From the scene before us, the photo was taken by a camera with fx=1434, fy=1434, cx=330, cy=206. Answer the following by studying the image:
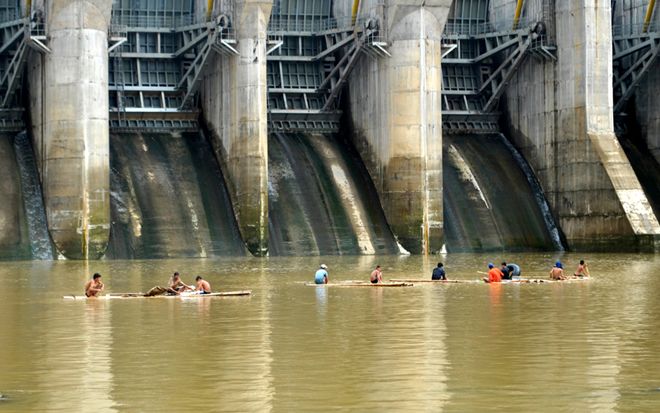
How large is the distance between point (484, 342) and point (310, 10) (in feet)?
164

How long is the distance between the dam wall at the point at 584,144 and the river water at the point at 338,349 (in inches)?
862

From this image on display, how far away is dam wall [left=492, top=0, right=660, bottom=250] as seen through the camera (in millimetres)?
69250

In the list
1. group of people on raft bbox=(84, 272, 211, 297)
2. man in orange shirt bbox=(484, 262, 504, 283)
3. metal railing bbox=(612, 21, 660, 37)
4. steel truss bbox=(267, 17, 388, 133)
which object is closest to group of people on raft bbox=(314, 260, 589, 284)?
man in orange shirt bbox=(484, 262, 504, 283)

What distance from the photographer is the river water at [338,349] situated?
22422 mm

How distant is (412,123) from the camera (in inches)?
Answer: 2795

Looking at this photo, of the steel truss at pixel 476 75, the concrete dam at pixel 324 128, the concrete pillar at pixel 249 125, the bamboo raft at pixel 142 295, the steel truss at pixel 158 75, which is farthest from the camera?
the steel truss at pixel 476 75

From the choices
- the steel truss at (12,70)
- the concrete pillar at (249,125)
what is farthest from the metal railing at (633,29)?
the steel truss at (12,70)

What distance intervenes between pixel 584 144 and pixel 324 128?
13641mm

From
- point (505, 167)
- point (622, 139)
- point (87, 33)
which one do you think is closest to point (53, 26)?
point (87, 33)

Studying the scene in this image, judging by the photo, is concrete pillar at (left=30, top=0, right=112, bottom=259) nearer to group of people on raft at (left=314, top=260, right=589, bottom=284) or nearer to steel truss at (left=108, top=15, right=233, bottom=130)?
steel truss at (left=108, top=15, right=233, bottom=130)

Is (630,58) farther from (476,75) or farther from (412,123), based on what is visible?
(412,123)

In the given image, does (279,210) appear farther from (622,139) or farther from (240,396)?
(240,396)

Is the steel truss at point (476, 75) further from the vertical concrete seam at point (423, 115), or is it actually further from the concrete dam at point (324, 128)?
the vertical concrete seam at point (423, 115)

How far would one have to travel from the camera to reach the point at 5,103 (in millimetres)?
68312
